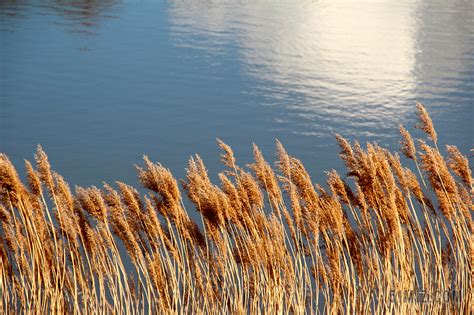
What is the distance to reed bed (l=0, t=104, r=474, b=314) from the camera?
3.43 m

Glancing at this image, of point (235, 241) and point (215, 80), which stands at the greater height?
point (215, 80)

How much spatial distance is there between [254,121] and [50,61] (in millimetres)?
4883

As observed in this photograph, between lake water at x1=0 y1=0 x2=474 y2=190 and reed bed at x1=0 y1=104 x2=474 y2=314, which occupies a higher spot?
lake water at x1=0 y1=0 x2=474 y2=190

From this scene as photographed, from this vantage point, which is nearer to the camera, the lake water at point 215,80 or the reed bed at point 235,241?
the reed bed at point 235,241

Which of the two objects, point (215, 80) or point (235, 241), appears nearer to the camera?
point (235, 241)

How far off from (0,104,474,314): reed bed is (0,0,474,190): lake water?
18.2ft

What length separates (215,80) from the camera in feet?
42.9

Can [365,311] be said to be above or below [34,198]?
below

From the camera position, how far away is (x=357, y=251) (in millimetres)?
3705

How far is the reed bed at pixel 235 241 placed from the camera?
11.3 ft

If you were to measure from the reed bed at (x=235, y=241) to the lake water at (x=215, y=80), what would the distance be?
556cm

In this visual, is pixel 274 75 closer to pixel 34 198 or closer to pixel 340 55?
pixel 340 55

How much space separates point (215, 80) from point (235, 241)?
32.2 feet

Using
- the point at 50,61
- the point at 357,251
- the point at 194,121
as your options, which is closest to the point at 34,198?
the point at 357,251
